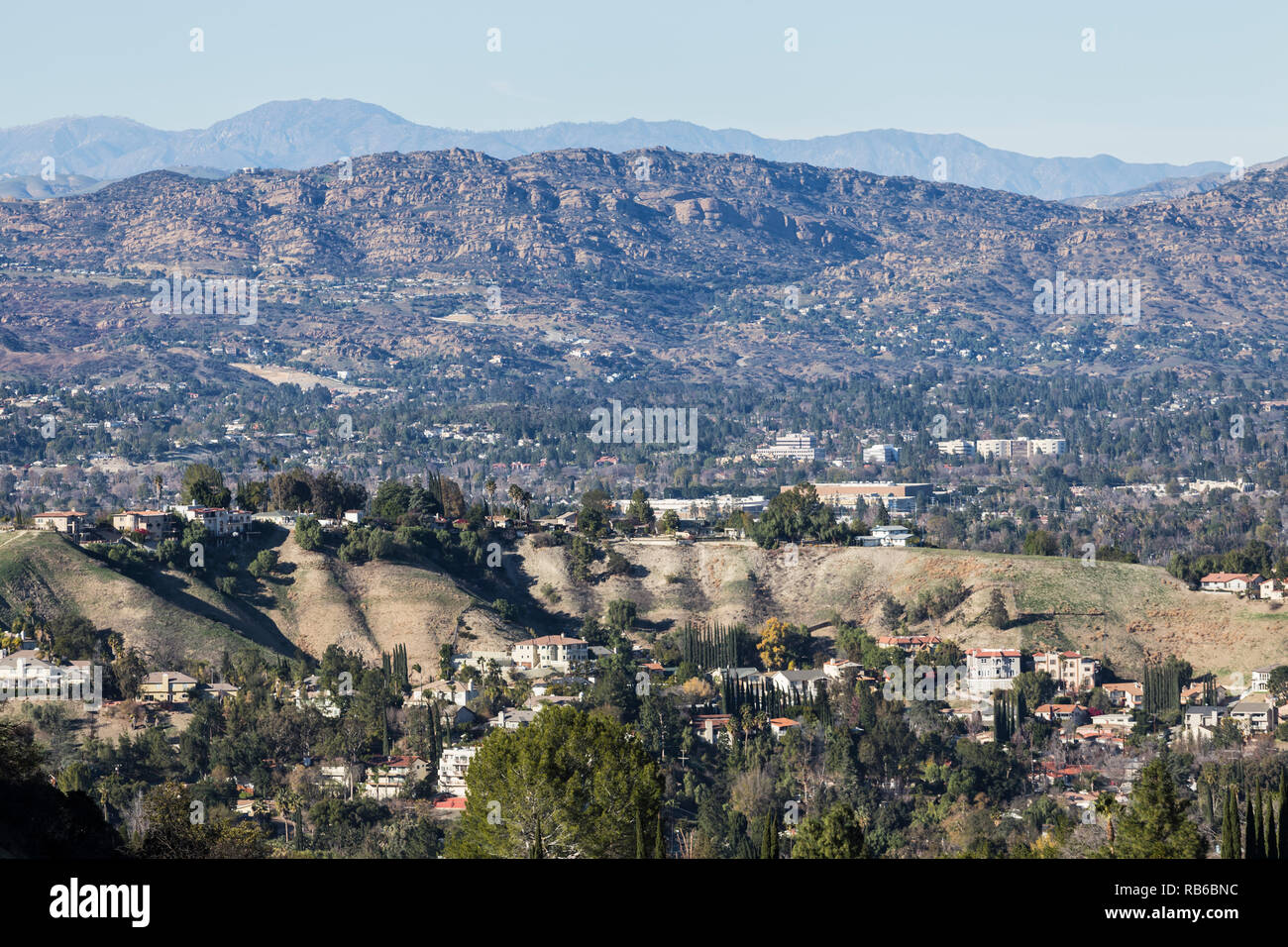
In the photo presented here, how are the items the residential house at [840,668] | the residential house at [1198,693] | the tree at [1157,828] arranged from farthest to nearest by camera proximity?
the residential house at [840,668] → the residential house at [1198,693] → the tree at [1157,828]

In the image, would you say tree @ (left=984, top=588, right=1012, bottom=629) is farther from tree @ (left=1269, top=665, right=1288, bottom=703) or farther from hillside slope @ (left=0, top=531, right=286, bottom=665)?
hillside slope @ (left=0, top=531, right=286, bottom=665)

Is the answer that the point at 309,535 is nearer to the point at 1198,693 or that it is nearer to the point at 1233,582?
the point at 1198,693

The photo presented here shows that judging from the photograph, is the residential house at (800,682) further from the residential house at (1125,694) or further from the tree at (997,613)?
the residential house at (1125,694)

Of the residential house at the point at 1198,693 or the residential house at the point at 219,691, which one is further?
the residential house at the point at 1198,693

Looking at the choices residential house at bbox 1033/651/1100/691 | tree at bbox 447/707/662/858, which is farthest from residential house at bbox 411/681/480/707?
tree at bbox 447/707/662/858

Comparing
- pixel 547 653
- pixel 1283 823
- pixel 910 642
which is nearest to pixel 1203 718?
pixel 910 642

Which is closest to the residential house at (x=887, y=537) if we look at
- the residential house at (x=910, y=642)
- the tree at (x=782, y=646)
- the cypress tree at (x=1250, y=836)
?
the residential house at (x=910, y=642)
